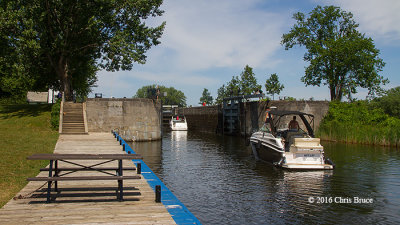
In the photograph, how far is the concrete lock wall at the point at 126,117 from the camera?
97.7 ft

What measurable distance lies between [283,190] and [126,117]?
20194mm

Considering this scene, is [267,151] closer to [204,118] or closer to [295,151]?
[295,151]

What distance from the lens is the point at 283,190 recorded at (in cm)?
1287

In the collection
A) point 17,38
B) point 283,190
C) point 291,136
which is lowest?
point 283,190

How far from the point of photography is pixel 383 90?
49625 mm

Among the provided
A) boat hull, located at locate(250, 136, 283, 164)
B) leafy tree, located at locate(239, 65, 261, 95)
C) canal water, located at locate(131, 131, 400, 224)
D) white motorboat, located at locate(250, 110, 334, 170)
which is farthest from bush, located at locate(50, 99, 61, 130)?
leafy tree, located at locate(239, 65, 261, 95)

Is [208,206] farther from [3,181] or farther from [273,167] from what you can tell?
[273,167]

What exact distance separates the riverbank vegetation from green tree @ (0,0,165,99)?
1915 cm

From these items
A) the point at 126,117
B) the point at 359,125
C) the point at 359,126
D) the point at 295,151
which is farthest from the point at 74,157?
the point at 359,125

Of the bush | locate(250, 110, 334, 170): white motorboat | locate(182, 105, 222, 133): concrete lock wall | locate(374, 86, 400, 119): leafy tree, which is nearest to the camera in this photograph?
locate(250, 110, 334, 170): white motorboat

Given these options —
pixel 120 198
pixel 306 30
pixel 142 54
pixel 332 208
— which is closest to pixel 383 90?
pixel 306 30

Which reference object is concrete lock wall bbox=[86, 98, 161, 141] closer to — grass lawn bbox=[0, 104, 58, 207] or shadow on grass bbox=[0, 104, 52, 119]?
grass lawn bbox=[0, 104, 58, 207]

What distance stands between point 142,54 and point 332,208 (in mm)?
27799

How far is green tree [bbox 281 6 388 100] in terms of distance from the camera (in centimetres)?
4728
